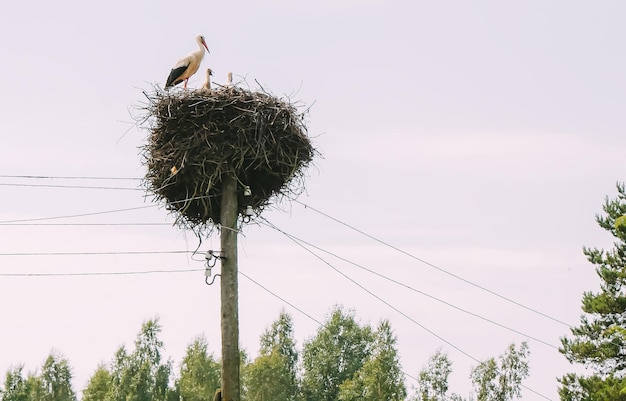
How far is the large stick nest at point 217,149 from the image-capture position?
33.9 ft

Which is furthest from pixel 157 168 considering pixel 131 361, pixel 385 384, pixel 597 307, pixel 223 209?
pixel 131 361

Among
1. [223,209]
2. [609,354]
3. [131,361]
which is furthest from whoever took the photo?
[131,361]

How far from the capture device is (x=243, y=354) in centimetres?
4756

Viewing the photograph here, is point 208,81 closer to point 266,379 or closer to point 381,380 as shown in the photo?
point 381,380

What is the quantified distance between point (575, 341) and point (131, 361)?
23.5 m

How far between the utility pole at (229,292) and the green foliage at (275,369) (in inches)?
1307

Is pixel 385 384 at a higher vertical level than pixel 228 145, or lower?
higher

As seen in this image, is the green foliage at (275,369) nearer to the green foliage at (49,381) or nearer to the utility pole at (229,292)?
the green foliage at (49,381)

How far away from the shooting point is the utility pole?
931cm

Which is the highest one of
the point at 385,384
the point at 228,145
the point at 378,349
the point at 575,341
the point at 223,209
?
the point at 378,349

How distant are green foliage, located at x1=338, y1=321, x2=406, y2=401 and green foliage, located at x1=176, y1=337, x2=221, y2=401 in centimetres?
→ 597

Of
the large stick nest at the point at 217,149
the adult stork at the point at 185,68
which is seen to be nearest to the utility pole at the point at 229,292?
the large stick nest at the point at 217,149

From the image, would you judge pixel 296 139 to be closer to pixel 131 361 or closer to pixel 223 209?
pixel 223 209

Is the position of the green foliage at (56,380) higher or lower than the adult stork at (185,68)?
higher
